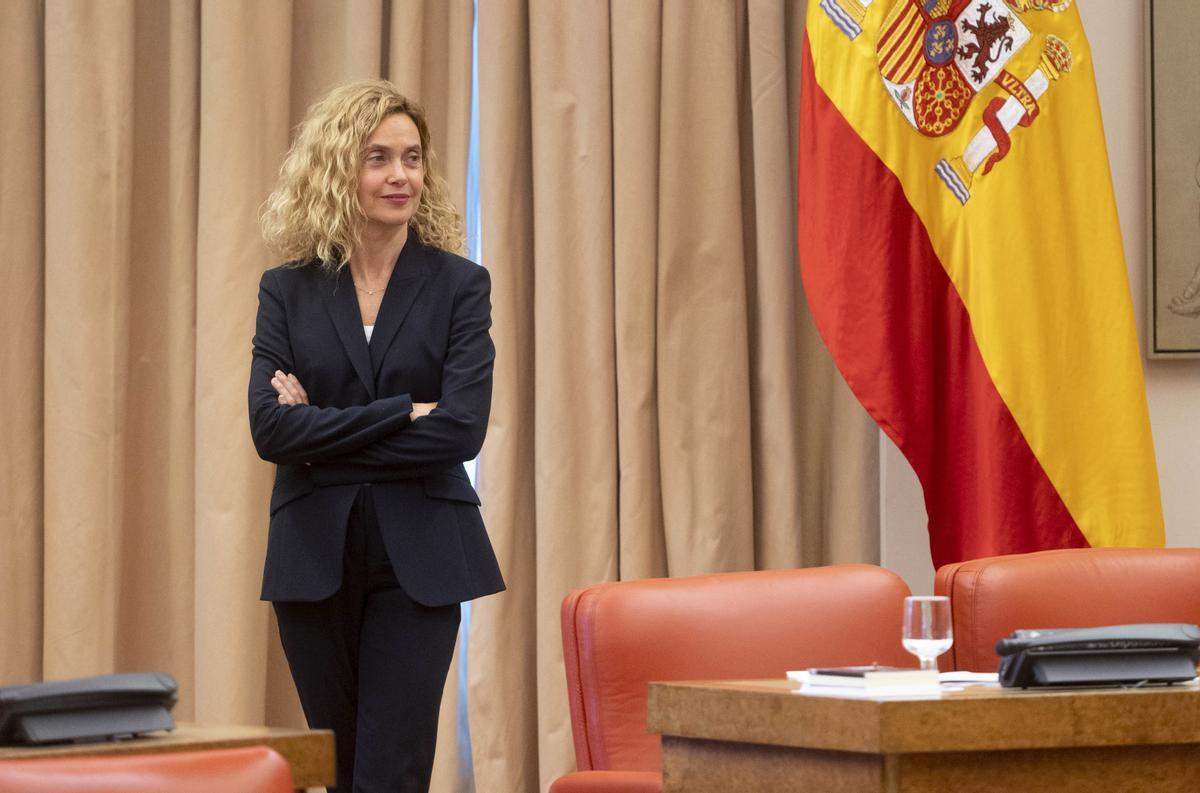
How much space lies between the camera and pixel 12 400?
366cm

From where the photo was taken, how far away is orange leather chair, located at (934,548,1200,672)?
277cm

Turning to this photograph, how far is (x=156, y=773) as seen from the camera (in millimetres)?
1362

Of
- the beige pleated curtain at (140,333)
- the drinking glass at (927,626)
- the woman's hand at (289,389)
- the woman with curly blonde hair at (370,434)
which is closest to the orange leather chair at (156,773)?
the drinking glass at (927,626)

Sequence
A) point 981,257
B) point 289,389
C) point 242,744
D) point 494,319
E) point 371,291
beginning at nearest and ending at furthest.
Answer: point 242,744 < point 289,389 < point 371,291 < point 981,257 < point 494,319

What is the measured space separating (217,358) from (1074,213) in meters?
2.01

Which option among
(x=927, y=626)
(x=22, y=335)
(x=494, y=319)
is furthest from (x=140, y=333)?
(x=927, y=626)

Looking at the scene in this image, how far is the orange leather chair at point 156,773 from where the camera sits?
4.36 feet

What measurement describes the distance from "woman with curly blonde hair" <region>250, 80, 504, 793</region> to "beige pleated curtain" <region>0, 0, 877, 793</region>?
816 mm

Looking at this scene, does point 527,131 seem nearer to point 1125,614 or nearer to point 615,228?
point 615,228

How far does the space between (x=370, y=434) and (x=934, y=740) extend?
1.33 meters

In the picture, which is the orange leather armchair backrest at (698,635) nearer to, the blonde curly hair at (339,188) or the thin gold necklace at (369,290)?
the thin gold necklace at (369,290)

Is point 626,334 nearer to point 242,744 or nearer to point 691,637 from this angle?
point 691,637

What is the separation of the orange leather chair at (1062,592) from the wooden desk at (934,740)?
2.69ft

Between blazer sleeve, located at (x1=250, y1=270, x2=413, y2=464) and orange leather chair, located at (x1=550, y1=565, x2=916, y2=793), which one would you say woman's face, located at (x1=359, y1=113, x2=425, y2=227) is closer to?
blazer sleeve, located at (x1=250, y1=270, x2=413, y2=464)
